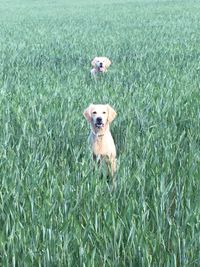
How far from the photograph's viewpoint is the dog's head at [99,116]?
14.3 ft

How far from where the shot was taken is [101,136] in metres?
4.31

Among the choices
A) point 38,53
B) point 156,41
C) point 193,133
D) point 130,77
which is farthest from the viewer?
point 156,41

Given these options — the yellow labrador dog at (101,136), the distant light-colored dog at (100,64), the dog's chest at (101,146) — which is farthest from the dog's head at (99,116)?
the distant light-colored dog at (100,64)

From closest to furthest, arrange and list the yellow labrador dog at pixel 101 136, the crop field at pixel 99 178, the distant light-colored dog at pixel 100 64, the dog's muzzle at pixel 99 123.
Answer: the crop field at pixel 99 178
the yellow labrador dog at pixel 101 136
the dog's muzzle at pixel 99 123
the distant light-colored dog at pixel 100 64

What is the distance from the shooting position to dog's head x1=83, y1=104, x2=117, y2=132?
4.34 metres

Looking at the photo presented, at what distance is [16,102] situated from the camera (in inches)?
230

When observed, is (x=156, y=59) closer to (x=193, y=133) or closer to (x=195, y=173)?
(x=193, y=133)

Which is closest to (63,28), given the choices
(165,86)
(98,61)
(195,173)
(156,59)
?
(156,59)

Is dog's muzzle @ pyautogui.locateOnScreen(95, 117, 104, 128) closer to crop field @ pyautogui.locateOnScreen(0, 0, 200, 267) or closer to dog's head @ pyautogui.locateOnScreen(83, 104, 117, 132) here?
dog's head @ pyautogui.locateOnScreen(83, 104, 117, 132)

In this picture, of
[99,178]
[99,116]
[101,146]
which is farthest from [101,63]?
[99,178]

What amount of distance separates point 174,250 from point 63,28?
60.3ft

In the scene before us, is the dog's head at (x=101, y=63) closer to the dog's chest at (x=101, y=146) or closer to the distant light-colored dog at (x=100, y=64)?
the distant light-colored dog at (x=100, y=64)

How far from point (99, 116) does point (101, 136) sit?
17 cm

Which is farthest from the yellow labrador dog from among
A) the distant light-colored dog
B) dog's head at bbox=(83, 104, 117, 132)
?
the distant light-colored dog
